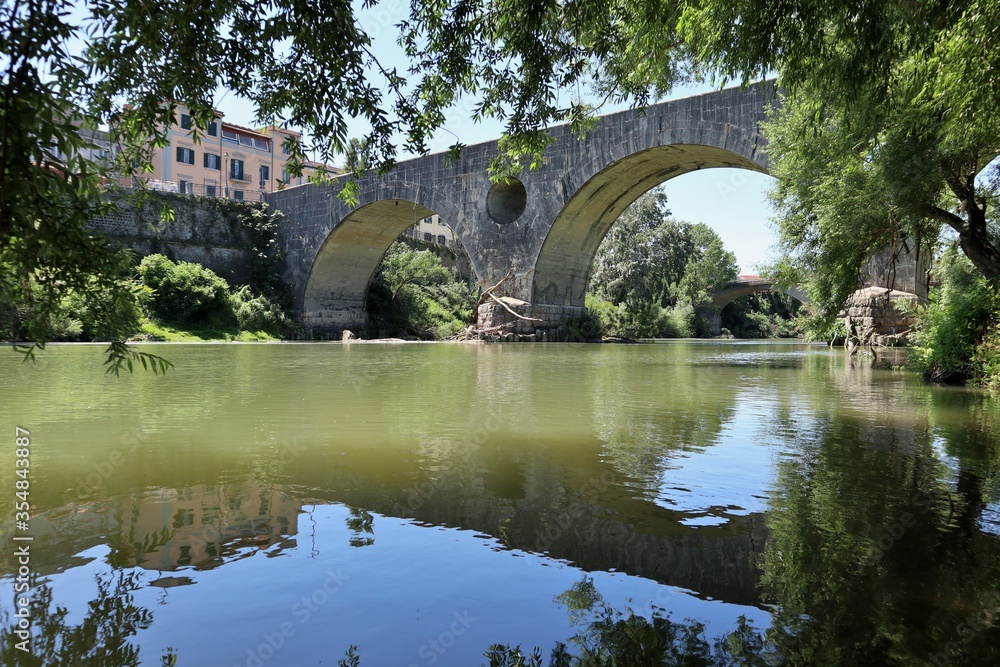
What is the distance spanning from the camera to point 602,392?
283 inches

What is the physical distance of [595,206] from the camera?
21.2 meters

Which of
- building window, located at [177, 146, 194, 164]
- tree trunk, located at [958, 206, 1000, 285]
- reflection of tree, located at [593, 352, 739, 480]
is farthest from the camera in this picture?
building window, located at [177, 146, 194, 164]

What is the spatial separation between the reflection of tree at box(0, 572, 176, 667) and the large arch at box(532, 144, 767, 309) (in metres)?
16.8

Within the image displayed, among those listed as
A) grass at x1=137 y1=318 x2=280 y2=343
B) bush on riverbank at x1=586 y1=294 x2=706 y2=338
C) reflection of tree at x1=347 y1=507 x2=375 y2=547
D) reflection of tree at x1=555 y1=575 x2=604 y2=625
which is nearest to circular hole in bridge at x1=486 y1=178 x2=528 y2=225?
bush on riverbank at x1=586 y1=294 x2=706 y2=338

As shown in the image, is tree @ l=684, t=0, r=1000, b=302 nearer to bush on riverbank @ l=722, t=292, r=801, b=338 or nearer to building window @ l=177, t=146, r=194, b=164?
building window @ l=177, t=146, r=194, b=164

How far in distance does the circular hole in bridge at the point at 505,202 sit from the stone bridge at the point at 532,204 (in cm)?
4

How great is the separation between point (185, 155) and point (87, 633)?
1875 inches

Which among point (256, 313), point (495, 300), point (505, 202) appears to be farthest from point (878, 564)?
point (256, 313)

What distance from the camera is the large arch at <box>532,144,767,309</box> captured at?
18.2 m

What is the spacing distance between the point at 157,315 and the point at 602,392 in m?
20.4

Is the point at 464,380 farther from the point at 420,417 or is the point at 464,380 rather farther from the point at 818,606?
the point at 818,606

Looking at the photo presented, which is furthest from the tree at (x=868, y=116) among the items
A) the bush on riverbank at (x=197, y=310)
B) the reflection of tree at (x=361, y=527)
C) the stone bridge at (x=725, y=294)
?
the stone bridge at (x=725, y=294)

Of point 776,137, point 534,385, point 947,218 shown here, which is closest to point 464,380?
point 534,385

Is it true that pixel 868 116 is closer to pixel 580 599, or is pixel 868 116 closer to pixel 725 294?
pixel 580 599
